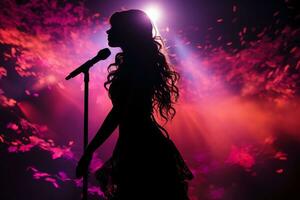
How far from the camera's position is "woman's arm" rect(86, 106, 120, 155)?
2180mm

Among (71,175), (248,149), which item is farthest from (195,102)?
(71,175)

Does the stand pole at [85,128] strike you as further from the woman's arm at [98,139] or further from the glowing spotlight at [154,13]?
the glowing spotlight at [154,13]

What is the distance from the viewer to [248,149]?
660 inches

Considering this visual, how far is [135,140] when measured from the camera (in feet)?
7.45

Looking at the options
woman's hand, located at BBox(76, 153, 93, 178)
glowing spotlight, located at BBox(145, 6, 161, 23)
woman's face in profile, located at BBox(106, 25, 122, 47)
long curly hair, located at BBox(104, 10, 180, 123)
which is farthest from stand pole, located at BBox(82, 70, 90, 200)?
glowing spotlight, located at BBox(145, 6, 161, 23)

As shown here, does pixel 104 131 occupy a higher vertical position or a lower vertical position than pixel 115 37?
lower

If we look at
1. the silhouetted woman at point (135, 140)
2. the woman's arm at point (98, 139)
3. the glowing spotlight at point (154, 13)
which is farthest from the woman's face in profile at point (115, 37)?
the glowing spotlight at point (154, 13)

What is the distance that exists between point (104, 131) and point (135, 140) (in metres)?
0.22

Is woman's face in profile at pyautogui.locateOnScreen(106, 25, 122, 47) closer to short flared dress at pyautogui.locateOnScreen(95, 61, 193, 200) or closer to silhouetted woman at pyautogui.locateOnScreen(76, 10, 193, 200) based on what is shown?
silhouetted woman at pyautogui.locateOnScreen(76, 10, 193, 200)

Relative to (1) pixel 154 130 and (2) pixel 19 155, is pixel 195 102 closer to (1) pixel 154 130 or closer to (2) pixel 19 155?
(2) pixel 19 155

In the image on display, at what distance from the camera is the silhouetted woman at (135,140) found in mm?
2223

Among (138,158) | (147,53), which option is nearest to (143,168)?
(138,158)

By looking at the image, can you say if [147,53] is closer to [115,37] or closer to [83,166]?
[115,37]

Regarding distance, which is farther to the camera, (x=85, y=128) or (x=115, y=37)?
(x=115, y=37)
